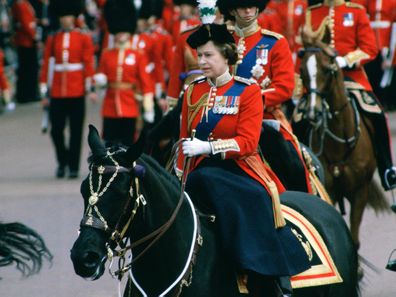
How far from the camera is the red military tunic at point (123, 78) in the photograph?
15117 mm

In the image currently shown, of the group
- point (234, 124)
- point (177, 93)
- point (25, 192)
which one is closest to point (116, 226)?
point (234, 124)

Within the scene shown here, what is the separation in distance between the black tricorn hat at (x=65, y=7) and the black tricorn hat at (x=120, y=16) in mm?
371

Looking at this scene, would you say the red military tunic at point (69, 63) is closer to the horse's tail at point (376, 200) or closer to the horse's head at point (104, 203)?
the horse's tail at point (376, 200)

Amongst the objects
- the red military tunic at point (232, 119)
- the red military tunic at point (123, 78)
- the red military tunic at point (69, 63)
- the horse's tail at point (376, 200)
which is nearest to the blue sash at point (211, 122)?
the red military tunic at point (232, 119)

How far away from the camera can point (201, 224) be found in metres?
6.27

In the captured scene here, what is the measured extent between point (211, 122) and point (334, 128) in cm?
409

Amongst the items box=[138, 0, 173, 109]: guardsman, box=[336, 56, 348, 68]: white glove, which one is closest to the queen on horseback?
box=[336, 56, 348, 68]: white glove

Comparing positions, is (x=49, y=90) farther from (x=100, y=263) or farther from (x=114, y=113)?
(x=100, y=263)

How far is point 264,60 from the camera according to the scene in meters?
8.61

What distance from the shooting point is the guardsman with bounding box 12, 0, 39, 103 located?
22750mm

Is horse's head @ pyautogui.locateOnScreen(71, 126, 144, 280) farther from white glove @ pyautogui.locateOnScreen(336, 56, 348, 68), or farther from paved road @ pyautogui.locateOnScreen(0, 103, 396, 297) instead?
white glove @ pyautogui.locateOnScreen(336, 56, 348, 68)

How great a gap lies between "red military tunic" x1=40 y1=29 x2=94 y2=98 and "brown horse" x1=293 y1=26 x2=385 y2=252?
5558mm

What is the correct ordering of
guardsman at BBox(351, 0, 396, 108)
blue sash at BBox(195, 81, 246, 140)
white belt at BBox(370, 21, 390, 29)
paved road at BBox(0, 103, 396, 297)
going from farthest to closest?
white belt at BBox(370, 21, 390, 29) < guardsman at BBox(351, 0, 396, 108) < paved road at BBox(0, 103, 396, 297) < blue sash at BBox(195, 81, 246, 140)

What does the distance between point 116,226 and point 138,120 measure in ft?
32.7
